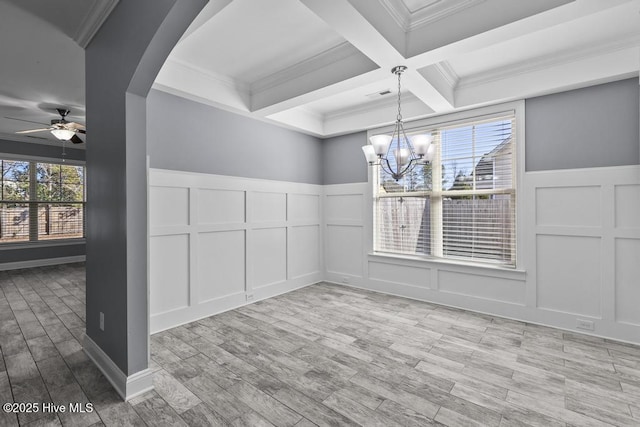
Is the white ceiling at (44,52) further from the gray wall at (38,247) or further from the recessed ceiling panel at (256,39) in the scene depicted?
the gray wall at (38,247)

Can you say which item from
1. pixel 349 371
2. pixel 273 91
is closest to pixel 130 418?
pixel 349 371

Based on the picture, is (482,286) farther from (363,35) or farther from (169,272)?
(169,272)

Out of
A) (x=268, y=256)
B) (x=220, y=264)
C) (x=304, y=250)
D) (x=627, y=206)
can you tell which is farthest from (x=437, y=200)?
(x=220, y=264)

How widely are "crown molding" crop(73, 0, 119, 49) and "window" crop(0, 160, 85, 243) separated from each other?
582 cm

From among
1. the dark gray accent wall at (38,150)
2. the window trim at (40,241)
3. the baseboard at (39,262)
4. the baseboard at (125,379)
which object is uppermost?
the dark gray accent wall at (38,150)

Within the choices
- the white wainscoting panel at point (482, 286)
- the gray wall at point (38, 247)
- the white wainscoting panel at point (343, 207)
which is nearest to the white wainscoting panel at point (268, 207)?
the white wainscoting panel at point (343, 207)

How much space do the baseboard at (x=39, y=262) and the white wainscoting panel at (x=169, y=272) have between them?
5.57 metres

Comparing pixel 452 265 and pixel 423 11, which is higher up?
pixel 423 11

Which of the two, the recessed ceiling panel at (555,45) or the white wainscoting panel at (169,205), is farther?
the white wainscoting panel at (169,205)

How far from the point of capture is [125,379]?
2.08 m

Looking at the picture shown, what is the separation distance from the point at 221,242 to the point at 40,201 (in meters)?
5.80

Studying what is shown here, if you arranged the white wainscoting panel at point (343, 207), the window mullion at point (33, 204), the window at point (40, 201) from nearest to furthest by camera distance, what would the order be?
1. the white wainscoting panel at point (343, 207)
2. the window at point (40, 201)
3. the window mullion at point (33, 204)

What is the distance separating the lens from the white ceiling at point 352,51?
2176 millimetres

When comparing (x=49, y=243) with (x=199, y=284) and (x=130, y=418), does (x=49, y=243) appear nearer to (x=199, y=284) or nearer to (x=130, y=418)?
(x=199, y=284)
